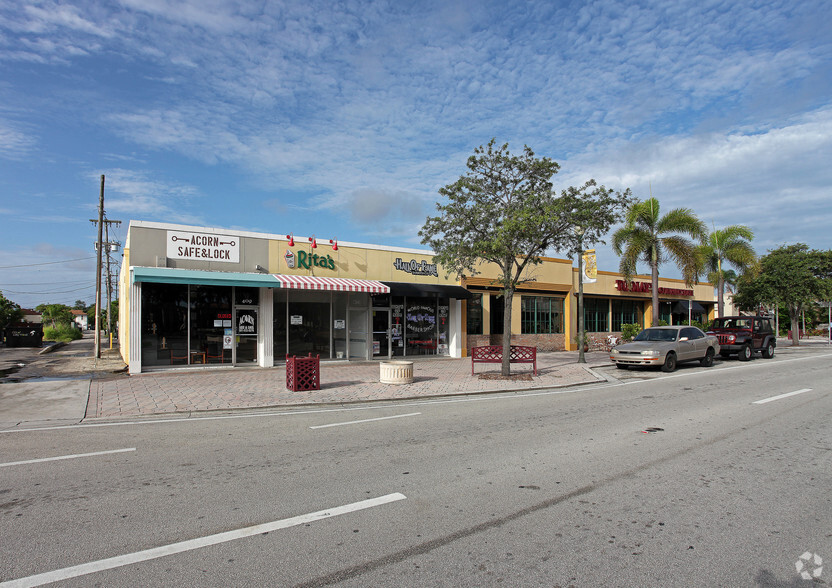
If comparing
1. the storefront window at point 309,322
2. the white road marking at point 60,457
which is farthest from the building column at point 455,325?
the white road marking at point 60,457

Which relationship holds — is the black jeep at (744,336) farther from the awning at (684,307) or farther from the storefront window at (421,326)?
the awning at (684,307)

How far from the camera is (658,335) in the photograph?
19672 mm

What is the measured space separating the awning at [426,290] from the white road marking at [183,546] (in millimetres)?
15547

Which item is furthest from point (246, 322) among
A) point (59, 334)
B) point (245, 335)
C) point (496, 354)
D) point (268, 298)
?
point (59, 334)

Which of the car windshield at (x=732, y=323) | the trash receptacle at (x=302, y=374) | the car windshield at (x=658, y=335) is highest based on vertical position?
the car windshield at (x=732, y=323)

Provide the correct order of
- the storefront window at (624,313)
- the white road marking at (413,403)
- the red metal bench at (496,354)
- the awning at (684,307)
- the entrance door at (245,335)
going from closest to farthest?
1. the white road marking at (413,403)
2. the red metal bench at (496,354)
3. the entrance door at (245,335)
4. the storefront window at (624,313)
5. the awning at (684,307)

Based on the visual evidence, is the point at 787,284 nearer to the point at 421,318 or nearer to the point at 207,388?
the point at 421,318

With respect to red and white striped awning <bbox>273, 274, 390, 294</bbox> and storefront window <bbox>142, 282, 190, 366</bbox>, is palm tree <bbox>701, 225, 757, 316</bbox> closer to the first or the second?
red and white striped awning <bbox>273, 274, 390, 294</bbox>

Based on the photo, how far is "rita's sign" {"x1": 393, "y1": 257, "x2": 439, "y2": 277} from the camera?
2194 centimetres

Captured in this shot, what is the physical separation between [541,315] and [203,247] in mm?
17857

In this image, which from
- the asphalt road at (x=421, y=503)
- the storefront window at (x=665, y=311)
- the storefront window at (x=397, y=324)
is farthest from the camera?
the storefront window at (x=665, y=311)

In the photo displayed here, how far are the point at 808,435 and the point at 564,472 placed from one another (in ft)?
15.4

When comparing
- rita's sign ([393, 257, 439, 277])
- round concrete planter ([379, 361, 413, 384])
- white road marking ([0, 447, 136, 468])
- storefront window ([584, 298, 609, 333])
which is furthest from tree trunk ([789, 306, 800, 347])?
white road marking ([0, 447, 136, 468])

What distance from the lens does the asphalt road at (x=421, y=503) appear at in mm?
3689
